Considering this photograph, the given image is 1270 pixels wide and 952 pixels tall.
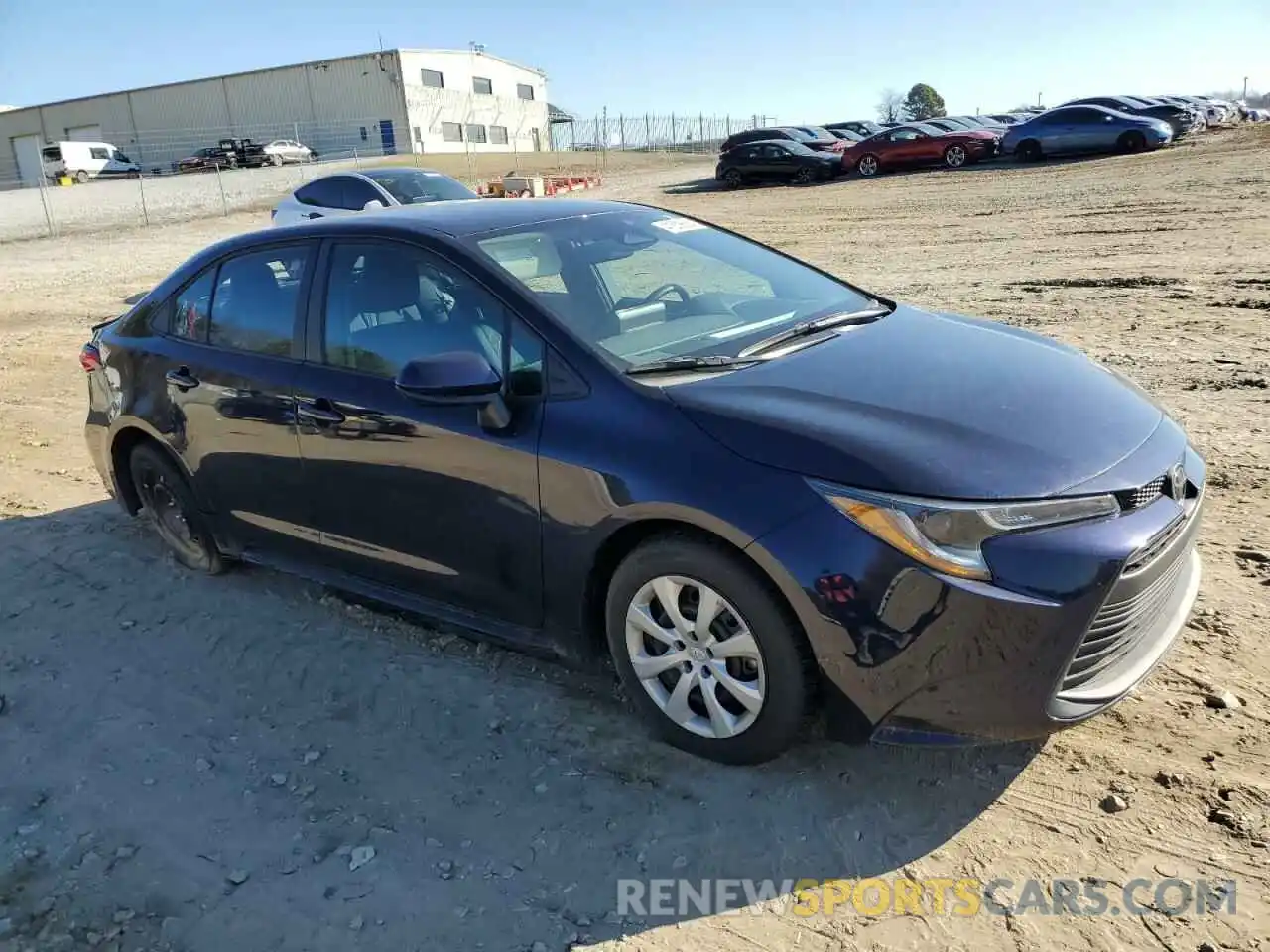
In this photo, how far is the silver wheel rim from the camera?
2895mm

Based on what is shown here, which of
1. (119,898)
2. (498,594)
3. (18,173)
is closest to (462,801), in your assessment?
(498,594)

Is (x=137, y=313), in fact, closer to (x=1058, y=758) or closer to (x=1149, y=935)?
(x=1058, y=758)

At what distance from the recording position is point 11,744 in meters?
3.61

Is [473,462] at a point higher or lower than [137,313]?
lower

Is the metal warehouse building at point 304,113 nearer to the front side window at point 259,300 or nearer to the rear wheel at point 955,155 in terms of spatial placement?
the rear wheel at point 955,155

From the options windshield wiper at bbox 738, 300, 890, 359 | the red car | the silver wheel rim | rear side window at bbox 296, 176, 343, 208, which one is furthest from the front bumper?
the red car

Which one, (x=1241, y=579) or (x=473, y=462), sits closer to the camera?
(x=473, y=462)

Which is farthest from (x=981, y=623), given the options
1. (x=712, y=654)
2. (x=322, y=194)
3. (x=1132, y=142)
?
(x=1132, y=142)

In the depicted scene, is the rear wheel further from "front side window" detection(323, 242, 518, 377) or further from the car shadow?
the car shadow

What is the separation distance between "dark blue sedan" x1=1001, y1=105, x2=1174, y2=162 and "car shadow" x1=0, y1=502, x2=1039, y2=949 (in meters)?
26.3

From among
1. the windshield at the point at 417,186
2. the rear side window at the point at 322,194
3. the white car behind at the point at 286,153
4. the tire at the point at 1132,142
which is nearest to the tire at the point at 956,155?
the tire at the point at 1132,142

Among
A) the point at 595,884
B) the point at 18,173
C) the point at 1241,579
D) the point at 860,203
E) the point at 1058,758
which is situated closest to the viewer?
the point at 595,884

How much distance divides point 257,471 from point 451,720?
58.3 inches

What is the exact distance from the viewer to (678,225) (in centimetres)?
434
